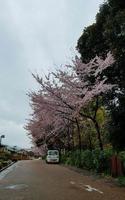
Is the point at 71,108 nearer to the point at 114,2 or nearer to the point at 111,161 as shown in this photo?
the point at 111,161

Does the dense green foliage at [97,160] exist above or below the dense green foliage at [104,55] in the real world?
below

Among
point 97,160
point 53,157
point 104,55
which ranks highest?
point 104,55

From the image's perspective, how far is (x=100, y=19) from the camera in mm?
29250

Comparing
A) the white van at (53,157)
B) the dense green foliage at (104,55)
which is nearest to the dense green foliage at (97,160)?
the dense green foliage at (104,55)

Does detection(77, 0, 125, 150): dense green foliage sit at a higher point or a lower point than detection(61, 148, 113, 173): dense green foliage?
higher

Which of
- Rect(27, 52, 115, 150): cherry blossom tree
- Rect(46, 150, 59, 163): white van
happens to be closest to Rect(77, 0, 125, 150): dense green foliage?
Rect(27, 52, 115, 150): cherry blossom tree

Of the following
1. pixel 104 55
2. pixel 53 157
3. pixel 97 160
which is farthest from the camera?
pixel 53 157

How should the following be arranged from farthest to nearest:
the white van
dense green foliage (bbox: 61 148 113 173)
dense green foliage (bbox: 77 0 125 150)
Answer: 1. the white van
2. dense green foliage (bbox: 77 0 125 150)
3. dense green foliage (bbox: 61 148 113 173)

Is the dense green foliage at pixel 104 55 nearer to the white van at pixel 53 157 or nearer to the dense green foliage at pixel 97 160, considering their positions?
the dense green foliage at pixel 97 160

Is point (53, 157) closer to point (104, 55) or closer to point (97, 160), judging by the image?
point (104, 55)

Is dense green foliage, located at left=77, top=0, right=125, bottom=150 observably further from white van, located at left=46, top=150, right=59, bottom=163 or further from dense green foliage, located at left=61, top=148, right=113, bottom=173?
white van, located at left=46, top=150, right=59, bottom=163

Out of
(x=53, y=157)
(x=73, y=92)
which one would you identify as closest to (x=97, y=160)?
(x=73, y=92)

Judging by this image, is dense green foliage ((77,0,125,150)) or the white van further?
the white van

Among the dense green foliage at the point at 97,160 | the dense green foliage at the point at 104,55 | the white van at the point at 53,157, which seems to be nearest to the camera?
the dense green foliage at the point at 97,160
